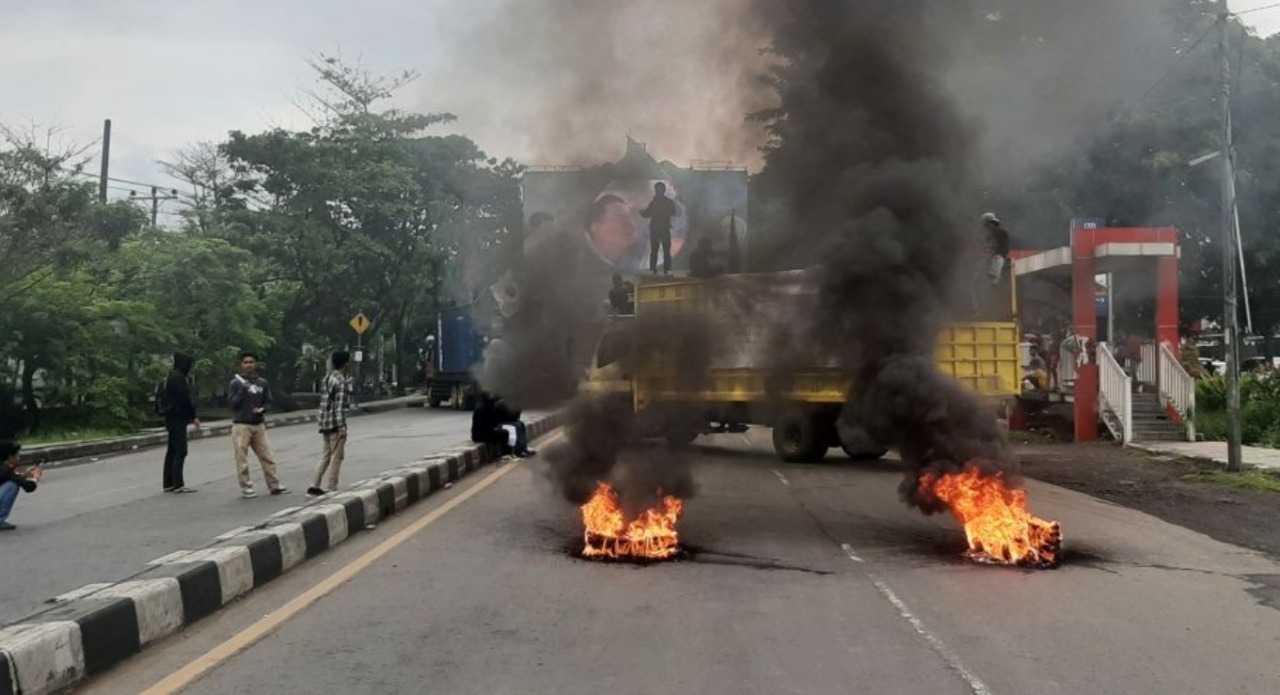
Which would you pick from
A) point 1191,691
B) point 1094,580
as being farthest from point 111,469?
point 1191,691

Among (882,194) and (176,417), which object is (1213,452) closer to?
(882,194)

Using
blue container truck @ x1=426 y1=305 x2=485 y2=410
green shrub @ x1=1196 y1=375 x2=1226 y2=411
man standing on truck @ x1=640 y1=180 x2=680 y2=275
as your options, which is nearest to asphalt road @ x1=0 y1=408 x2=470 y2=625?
man standing on truck @ x1=640 y1=180 x2=680 y2=275

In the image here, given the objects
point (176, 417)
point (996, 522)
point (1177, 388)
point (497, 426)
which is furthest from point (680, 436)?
point (1177, 388)

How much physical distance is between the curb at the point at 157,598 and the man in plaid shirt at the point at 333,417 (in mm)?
1308

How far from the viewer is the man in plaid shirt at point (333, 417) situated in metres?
10.1

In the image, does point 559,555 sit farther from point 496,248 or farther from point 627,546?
point 496,248

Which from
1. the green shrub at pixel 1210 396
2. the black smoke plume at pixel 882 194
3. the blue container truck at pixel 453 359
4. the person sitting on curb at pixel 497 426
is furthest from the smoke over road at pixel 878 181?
the blue container truck at pixel 453 359

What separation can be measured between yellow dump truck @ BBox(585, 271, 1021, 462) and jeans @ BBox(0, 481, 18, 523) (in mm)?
5055

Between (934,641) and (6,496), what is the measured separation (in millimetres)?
7770

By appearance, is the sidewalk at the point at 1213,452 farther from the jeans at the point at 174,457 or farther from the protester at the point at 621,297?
the jeans at the point at 174,457

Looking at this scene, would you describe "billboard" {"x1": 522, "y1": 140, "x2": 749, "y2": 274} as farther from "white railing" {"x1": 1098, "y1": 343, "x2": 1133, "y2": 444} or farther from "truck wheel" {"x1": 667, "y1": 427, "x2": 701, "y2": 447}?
"white railing" {"x1": 1098, "y1": 343, "x2": 1133, "y2": 444}

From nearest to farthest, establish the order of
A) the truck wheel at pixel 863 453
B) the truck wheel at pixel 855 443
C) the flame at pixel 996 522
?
the flame at pixel 996 522 < the truck wheel at pixel 855 443 < the truck wheel at pixel 863 453

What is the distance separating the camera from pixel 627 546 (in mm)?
7387

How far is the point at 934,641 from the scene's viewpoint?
4.98 metres
